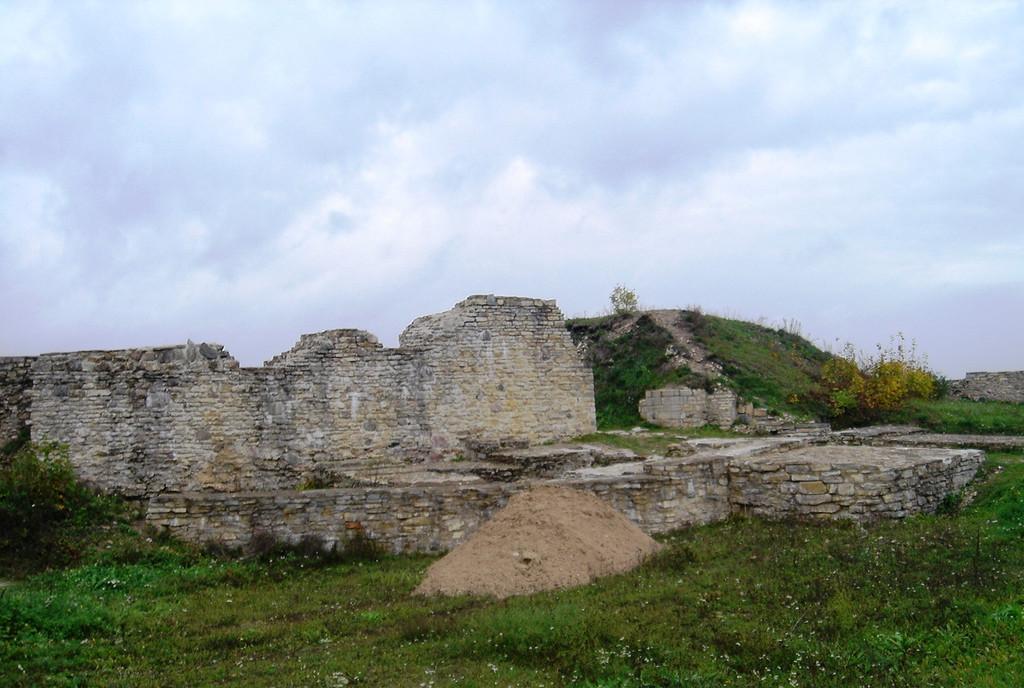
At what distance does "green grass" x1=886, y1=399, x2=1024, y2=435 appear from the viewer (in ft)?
63.5

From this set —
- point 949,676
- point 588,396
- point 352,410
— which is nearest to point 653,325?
point 588,396

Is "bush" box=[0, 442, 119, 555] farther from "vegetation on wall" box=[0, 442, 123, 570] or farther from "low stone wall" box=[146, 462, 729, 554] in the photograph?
"low stone wall" box=[146, 462, 729, 554]

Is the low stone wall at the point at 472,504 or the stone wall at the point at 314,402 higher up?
the stone wall at the point at 314,402

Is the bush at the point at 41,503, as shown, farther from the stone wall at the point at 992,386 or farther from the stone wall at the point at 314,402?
the stone wall at the point at 992,386

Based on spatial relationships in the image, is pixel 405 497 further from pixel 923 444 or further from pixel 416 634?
pixel 923 444

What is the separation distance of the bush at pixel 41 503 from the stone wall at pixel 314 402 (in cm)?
97

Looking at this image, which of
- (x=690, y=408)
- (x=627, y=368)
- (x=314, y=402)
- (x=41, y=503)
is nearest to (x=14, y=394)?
(x=41, y=503)

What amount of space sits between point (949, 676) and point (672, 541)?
15.8 feet

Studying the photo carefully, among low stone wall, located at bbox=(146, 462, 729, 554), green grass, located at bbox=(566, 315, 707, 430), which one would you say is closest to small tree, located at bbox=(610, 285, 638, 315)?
green grass, located at bbox=(566, 315, 707, 430)

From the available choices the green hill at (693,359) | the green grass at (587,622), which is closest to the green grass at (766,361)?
the green hill at (693,359)

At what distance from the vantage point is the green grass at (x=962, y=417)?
19344 millimetres

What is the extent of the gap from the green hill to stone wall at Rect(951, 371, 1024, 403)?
19.9 feet

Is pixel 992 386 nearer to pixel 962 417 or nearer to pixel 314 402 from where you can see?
pixel 962 417

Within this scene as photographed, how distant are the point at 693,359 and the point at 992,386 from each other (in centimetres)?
1254
